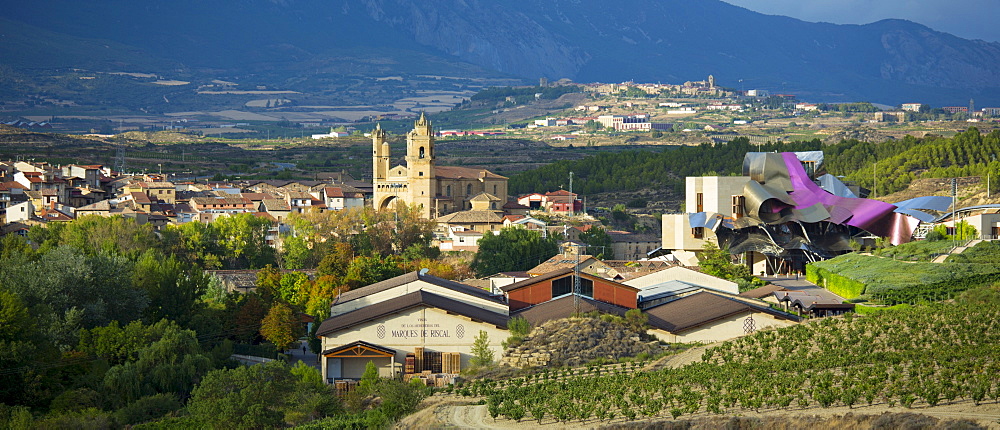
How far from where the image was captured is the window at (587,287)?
165 ft

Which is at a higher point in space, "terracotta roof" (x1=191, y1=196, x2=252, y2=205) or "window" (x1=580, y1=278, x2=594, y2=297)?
"terracotta roof" (x1=191, y1=196, x2=252, y2=205)

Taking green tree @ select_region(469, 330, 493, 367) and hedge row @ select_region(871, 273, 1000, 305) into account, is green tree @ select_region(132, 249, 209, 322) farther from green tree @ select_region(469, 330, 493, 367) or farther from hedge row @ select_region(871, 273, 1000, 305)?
hedge row @ select_region(871, 273, 1000, 305)

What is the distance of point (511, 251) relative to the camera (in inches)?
3073

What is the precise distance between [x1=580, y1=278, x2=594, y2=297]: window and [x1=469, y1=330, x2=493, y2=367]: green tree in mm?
6962

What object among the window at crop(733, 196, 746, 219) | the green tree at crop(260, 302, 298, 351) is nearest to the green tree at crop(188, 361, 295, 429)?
the green tree at crop(260, 302, 298, 351)

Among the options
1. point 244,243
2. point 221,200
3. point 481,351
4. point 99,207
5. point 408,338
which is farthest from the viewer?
point 221,200

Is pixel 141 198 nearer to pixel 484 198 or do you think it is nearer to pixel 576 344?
pixel 484 198

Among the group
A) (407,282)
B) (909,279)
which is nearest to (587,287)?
(407,282)

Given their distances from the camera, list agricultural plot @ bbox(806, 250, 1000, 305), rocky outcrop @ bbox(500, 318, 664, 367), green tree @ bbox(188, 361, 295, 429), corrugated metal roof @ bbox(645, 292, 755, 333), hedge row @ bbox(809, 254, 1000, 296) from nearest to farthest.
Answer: green tree @ bbox(188, 361, 295, 429)
rocky outcrop @ bbox(500, 318, 664, 367)
corrugated metal roof @ bbox(645, 292, 755, 333)
agricultural plot @ bbox(806, 250, 1000, 305)
hedge row @ bbox(809, 254, 1000, 296)

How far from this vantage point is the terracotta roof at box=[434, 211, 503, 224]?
98.5 metres

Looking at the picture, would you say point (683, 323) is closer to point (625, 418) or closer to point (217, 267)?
point (625, 418)

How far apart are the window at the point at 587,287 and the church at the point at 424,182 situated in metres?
56.1

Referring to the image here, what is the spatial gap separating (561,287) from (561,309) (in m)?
3.51

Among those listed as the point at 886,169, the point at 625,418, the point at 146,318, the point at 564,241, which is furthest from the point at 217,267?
the point at 886,169
